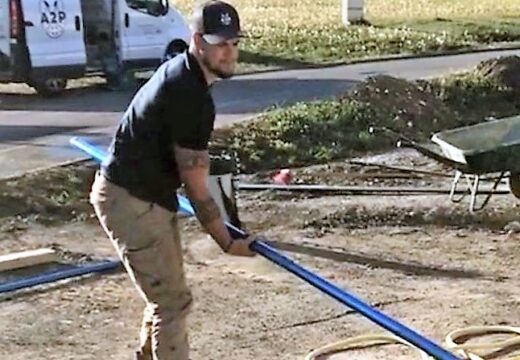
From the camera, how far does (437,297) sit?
8961 mm

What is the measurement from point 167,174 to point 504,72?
13.5 metres

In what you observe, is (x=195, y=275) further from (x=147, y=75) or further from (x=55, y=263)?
(x=147, y=75)

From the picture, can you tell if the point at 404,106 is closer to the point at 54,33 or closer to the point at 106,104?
the point at 106,104

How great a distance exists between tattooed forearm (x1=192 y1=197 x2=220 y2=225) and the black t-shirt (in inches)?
7.3

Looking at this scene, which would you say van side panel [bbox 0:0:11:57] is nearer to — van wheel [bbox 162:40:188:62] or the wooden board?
van wheel [bbox 162:40:188:62]

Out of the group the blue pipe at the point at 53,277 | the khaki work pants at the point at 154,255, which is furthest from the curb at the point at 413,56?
A: the khaki work pants at the point at 154,255

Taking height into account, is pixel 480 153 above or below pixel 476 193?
above

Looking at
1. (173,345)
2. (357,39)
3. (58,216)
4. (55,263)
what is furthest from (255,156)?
(357,39)

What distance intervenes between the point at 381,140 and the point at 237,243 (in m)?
9.24

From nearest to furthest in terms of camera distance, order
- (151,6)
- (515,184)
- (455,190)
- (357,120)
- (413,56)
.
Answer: (515,184) → (455,190) → (357,120) → (151,6) → (413,56)

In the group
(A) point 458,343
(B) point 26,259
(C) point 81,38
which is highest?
(A) point 458,343

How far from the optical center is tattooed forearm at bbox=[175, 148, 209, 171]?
19.2 ft

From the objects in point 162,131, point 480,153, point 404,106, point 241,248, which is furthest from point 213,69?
point 404,106

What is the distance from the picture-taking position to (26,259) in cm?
952
